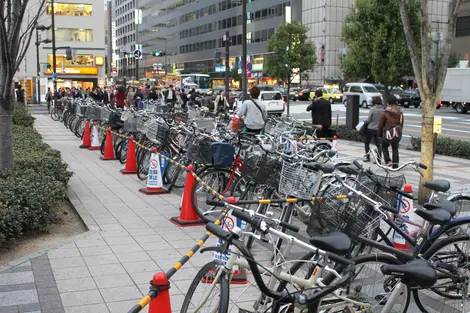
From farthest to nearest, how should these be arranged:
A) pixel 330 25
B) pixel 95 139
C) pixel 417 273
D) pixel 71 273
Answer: pixel 330 25, pixel 95 139, pixel 71 273, pixel 417 273

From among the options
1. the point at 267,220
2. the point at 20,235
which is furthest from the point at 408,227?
the point at 20,235

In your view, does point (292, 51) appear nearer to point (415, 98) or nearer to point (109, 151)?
point (415, 98)

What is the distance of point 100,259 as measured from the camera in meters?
6.16

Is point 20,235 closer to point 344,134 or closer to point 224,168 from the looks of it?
point 224,168

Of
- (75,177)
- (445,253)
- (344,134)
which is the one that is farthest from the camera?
(344,134)

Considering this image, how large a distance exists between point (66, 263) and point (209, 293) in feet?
9.76

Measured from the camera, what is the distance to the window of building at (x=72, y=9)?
61.4 m

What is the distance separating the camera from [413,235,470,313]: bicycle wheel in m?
4.34

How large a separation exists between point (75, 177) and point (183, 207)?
465cm

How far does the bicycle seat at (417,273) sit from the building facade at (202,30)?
60.9 metres

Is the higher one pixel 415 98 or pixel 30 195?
pixel 415 98

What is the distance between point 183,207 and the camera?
25.4 ft

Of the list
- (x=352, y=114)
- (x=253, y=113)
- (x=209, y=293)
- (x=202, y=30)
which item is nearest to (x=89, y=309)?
(x=209, y=293)

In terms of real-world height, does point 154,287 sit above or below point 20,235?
above
